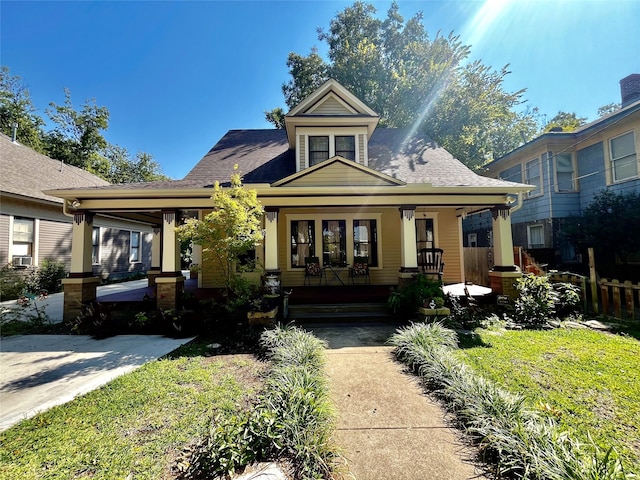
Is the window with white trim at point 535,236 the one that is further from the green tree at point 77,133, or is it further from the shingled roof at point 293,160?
the green tree at point 77,133

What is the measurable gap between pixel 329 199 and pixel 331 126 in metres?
3.15

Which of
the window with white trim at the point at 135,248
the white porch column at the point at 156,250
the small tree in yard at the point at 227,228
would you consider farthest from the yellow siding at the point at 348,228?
the window with white trim at the point at 135,248

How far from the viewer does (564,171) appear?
1138 cm

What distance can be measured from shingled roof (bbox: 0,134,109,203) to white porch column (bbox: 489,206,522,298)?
15.8 m

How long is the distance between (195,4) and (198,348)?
31.7 feet

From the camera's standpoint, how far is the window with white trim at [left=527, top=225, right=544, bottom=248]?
11695 mm

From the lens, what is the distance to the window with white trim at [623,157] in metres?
9.40

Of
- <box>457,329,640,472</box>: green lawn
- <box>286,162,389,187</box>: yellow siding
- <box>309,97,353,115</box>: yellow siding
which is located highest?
<box>309,97,353,115</box>: yellow siding

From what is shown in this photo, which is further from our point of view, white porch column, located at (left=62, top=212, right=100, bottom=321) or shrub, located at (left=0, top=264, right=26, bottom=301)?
shrub, located at (left=0, top=264, right=26, bottom=301)

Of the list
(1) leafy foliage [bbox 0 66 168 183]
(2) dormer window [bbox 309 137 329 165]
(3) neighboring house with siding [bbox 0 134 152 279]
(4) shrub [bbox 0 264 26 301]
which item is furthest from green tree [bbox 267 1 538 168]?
(4) shrub [bbox 0 264 26 301]

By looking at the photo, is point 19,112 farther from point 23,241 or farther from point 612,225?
point 612,225

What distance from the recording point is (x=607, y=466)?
200cm

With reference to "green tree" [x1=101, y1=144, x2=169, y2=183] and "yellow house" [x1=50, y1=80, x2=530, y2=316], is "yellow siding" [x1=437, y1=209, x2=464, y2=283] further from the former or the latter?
"green tree" [x1=101, y1=144, x2=169, y2=183]

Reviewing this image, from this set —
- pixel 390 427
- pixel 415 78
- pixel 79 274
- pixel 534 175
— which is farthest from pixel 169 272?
pixel 415 78
